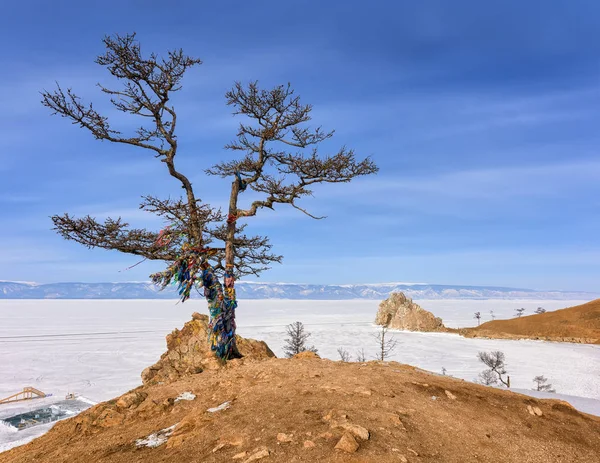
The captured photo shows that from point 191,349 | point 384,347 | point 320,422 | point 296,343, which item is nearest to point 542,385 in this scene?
point 384,347

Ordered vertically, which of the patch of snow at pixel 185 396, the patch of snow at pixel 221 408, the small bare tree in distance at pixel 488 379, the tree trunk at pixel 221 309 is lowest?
the small bare tree in distance at pixel 488 379

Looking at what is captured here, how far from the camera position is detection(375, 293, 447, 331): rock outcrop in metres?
72.3

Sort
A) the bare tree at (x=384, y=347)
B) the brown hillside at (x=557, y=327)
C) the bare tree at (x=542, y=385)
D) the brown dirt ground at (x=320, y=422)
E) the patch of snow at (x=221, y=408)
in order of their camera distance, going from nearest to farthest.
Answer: the brown dirt ground at (x=320, y=422)
the patch of snow at (x=221, y=408)
the bare tree at (x=542, y=385)
the bare tree at (x=384, y=347)
the brown hillside at (x=557, y=327)

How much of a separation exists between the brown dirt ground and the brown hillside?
2494 inches

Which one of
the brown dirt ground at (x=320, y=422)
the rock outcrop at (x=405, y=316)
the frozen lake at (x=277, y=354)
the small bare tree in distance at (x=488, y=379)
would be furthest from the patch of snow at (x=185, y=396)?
the rock outcrop at (x=405, y=316)

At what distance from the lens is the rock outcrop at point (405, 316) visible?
237 feet

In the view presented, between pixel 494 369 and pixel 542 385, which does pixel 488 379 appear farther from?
pixel 542 385

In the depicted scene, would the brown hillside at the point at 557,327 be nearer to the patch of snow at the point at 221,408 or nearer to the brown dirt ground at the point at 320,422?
the brown dirt ground at the point at 320,422

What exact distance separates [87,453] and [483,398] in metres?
6.38

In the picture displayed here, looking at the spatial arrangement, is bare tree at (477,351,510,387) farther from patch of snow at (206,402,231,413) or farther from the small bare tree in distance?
patch of snow at (206,402,231,413)

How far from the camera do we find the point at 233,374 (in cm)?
755

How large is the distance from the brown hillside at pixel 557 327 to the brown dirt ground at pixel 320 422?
63338 mm

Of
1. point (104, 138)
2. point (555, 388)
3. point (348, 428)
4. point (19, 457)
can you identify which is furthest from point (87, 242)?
point (555, 388)

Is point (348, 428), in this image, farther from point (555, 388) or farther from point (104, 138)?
point (555, 388)
